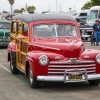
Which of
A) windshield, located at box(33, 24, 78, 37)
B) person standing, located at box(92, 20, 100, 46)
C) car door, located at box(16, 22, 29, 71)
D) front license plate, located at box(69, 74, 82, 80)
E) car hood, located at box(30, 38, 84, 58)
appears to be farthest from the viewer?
person standing, located at box(92, 20, 100, 46)

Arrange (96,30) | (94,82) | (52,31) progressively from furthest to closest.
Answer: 1. (96,30)
2. (52,31)
3. (94,82)

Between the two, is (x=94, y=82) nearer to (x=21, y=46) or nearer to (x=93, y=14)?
(x=21, y=46)

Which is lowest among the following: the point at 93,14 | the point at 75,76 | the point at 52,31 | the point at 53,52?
the point at 75,76

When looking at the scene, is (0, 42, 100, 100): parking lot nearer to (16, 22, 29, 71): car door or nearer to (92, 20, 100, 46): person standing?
(16, 22, 29, 71): car door

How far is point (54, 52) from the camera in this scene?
32.7ft

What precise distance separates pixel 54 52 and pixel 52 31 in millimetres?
1260

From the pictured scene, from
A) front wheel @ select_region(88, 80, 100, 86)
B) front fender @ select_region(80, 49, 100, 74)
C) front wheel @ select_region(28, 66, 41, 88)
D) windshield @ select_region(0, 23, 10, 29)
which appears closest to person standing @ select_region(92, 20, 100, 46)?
windshield @ select_region(0, 23, 10, 29)

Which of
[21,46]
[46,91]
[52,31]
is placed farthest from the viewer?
[21,46]

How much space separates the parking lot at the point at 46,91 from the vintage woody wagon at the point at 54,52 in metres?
0.27

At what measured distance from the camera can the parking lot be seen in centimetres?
905

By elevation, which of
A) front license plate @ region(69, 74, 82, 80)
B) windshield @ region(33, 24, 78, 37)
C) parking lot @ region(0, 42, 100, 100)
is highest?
windshield @ region(33, 24, 78, 37)

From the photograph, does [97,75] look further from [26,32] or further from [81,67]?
[26,32]

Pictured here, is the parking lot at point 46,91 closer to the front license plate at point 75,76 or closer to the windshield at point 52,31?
the front license plate at point 75,76

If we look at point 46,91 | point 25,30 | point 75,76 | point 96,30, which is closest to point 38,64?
point 46,91
